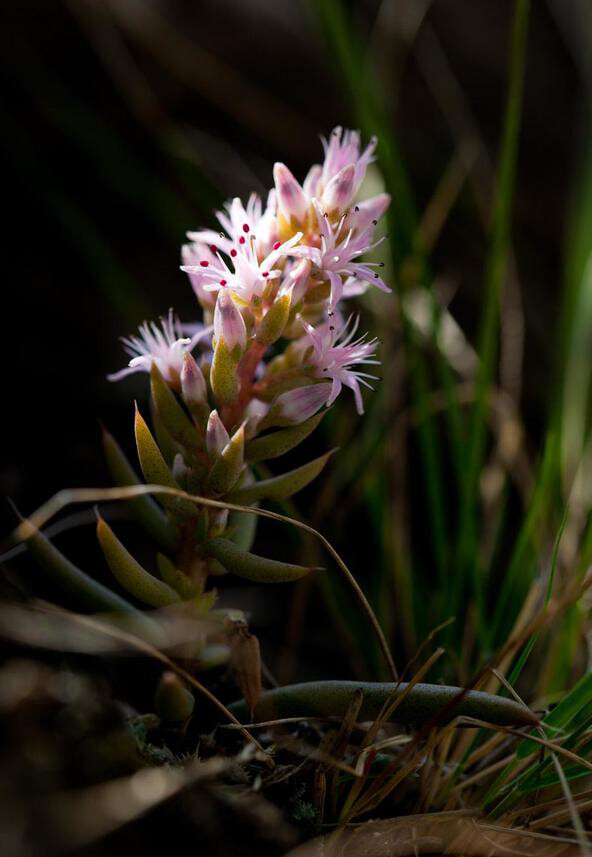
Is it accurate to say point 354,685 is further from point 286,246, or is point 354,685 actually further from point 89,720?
point 286,246

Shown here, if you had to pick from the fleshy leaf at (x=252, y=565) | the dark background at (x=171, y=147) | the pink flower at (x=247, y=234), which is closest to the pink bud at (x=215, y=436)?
the fleshy leaf at (x=252, y=565)

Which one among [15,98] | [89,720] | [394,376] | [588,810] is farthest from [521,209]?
[89,720]

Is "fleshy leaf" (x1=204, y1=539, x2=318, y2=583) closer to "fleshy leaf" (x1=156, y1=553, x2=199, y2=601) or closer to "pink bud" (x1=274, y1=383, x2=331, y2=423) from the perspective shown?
"fleshy leaf" (x1=156, y1=553, x2=199, y2=601)

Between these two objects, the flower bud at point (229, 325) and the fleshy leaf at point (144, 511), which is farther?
the fleshy leaf at point (144, 511)

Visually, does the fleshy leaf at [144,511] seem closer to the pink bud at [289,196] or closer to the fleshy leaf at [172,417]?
the fleshy leaf at [172,417]

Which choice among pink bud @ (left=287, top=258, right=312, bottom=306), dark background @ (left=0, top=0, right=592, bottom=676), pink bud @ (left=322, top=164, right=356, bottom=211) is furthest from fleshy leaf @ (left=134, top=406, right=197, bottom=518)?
dark background @ (left=0, top=0, right=592, bottom=676)

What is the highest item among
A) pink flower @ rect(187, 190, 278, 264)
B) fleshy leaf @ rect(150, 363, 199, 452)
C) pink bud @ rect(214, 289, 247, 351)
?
pink flower @ rect(187, 190, 278, 264)

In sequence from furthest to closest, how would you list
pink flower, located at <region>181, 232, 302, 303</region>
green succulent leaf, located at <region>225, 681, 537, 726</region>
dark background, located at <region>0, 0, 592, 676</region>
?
dark background, located at <region>0, 0, 592, 676</region> < pink flower, located at <region>181, 232, 302, 303</region> < green succulent leaf, located at <region>225, 681, 537, 726</region>
